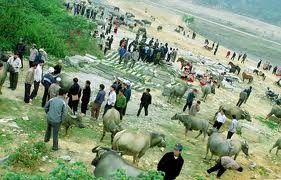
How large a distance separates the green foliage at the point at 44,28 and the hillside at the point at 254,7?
95.0 m

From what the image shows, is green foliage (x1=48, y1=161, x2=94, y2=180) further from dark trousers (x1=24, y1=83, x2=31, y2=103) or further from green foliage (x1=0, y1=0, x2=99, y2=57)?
green foliage (x1=0, y1=0, x2=99, y2=57)

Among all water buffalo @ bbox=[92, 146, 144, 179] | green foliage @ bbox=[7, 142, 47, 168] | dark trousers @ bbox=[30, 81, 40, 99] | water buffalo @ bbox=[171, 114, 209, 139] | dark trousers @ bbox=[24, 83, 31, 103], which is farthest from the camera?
water buffalo @ bbox=[171, 114, 209, 139]

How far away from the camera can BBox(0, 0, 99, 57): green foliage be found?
955 inches

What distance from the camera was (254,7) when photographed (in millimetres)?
127562

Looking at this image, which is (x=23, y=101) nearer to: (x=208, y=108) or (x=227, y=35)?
(x=208, y=108)

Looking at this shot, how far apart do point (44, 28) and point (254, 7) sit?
10965 centimetres

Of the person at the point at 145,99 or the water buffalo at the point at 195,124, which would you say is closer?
the water buffalo at the point at 195,124

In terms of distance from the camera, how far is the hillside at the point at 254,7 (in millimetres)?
120438

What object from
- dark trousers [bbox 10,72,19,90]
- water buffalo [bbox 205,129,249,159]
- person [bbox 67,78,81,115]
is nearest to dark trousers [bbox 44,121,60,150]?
person [bbox 67,78,81,115]

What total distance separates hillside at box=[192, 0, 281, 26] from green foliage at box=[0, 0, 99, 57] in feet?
312

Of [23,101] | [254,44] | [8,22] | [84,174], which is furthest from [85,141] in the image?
[254,44]

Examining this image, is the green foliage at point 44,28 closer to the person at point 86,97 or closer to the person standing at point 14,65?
the person standing at point 14,65

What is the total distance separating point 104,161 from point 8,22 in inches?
606

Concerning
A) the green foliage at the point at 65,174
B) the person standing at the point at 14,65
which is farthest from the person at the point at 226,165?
the green foliage at the point at 65,174
